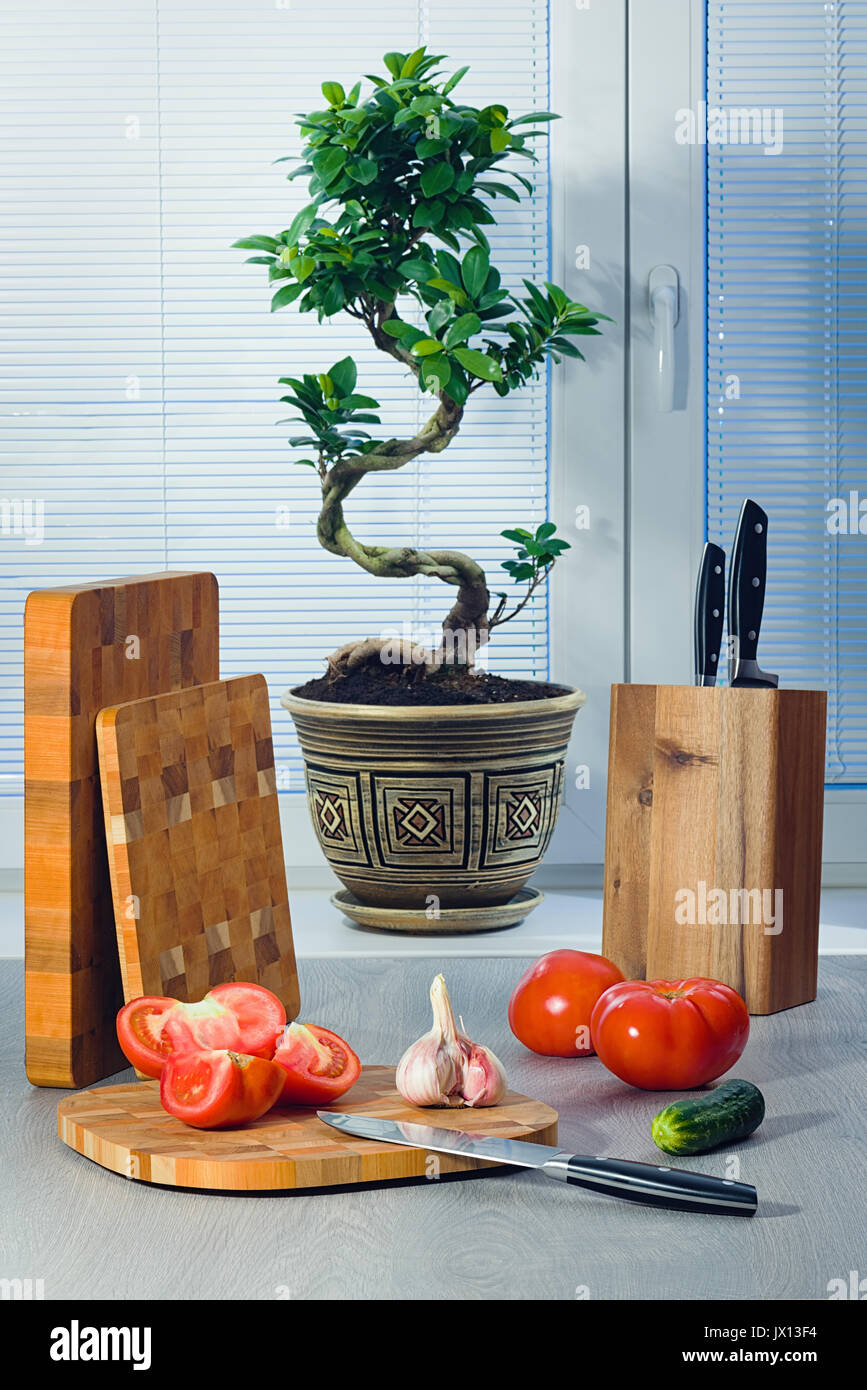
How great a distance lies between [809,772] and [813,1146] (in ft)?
1.16

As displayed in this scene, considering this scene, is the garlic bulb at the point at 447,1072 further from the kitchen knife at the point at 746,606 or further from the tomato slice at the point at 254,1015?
the kitchen knife at the point at 746,606

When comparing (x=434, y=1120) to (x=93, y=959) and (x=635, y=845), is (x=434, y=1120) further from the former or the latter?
(x=635, y=845)

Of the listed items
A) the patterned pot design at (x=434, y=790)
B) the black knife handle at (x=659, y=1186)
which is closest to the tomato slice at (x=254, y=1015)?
the black knife handle at (x=659, y=1186)

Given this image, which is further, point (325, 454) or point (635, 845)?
point (325, 454)

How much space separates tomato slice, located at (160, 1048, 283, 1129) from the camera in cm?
72

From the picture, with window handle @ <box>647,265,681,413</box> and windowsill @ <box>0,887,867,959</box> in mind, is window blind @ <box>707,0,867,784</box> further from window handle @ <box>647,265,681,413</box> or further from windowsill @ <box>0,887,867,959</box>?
windowsill @ <box>0,887,867,959</box>

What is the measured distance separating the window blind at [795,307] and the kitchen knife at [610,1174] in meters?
0.92

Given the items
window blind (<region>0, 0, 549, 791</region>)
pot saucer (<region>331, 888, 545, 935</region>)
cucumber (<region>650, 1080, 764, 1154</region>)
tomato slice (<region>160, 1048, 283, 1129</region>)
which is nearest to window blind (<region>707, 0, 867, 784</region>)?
window blind (<region>0, 0, 549, 791</region>)

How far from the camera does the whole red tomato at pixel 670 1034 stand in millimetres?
826

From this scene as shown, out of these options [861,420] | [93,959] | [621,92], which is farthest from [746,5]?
[93,959]

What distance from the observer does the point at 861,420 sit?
1.51m

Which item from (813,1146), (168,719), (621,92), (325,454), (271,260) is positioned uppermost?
(621,92)

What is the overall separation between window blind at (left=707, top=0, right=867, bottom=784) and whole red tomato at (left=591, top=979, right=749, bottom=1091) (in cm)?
74

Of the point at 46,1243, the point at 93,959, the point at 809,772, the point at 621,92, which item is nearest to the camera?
the point at 46,1243
